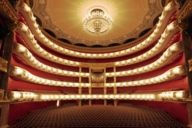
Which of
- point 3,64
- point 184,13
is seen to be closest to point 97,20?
point 184,13

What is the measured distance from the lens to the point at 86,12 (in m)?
6.76

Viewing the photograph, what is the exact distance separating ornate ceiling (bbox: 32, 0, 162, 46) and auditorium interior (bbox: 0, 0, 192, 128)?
0.04 metres

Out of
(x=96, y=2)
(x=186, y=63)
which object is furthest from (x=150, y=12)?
(x=186, y=63)

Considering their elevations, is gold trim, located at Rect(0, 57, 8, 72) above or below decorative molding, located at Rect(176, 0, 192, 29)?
below

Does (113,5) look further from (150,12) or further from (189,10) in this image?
(189,10)

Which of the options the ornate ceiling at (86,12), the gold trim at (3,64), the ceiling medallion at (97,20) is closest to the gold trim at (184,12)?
the ornate ceiling at (86,12)

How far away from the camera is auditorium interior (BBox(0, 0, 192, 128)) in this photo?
376 centimetres

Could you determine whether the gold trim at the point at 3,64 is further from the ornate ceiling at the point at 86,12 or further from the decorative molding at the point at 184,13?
the decorative molding at the point at 184,13

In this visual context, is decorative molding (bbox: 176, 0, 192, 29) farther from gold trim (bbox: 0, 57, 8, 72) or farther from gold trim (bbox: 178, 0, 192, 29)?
gold trim (bbox: 0, 57, 8, 72)

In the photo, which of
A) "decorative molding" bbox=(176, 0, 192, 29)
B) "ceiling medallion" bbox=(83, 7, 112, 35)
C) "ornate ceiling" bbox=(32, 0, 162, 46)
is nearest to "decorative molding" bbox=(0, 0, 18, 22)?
"ornate ceiling" bbox=(32, 0, 162, 46)

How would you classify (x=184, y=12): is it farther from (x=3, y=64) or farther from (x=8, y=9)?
(x=3, y=64)

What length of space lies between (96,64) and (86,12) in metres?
2.88

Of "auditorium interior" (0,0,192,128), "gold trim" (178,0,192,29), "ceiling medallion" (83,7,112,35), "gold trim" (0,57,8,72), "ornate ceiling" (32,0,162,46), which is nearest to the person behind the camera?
"gold trim" (178,0,192,29)

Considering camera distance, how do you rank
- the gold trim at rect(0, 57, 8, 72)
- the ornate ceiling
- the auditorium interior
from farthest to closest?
1. the ornate ceiling
2. the auditorium interior
3. the gold trim at rect(0, 57, 8, 72)
